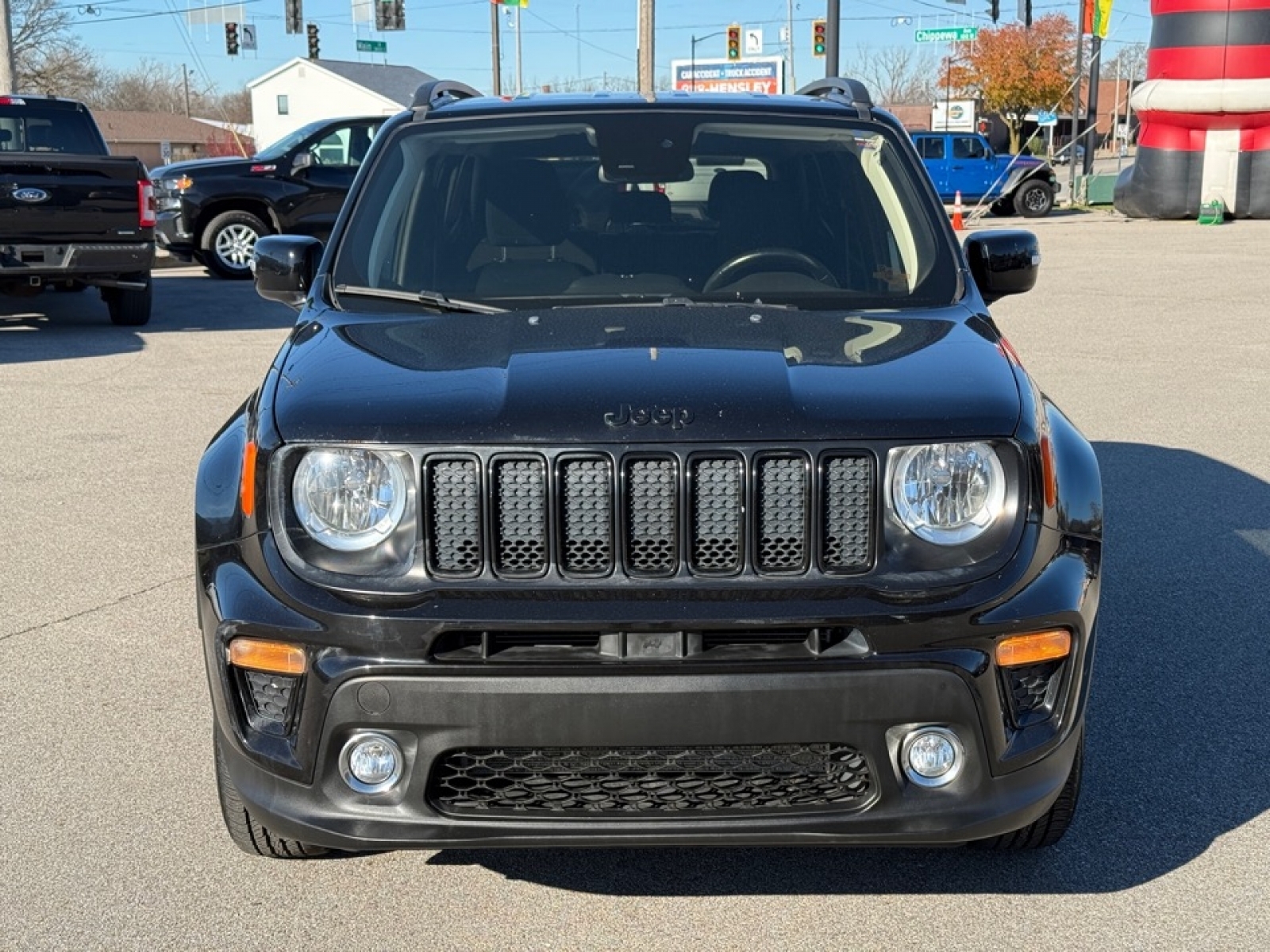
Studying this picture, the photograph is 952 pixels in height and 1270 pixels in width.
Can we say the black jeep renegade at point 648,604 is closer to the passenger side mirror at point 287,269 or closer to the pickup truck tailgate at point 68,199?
the passenger side mirror at point 287,269

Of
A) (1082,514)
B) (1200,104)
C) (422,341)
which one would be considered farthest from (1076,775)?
(1200,104)

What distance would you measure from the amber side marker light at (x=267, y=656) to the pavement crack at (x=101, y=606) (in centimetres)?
273

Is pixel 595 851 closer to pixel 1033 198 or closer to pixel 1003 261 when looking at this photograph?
pixel 1003 261

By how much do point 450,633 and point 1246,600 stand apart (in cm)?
384

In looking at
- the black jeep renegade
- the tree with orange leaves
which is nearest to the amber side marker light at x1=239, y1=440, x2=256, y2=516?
the black jeep renegade

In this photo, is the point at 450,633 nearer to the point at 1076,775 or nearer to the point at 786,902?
the point at 786,902

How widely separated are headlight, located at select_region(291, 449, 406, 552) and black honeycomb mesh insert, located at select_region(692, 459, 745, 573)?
580 mm

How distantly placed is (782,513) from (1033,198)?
32479 mm

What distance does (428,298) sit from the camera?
13.9 ft

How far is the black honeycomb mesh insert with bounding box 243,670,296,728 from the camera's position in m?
3.15

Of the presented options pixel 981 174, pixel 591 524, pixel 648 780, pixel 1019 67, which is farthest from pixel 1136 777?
pixel 1019 67

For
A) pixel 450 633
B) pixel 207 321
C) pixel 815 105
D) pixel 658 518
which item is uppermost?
pixel 815 105

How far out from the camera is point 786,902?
3545 mm

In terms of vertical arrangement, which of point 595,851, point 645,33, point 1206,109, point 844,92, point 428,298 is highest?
point 645,33
